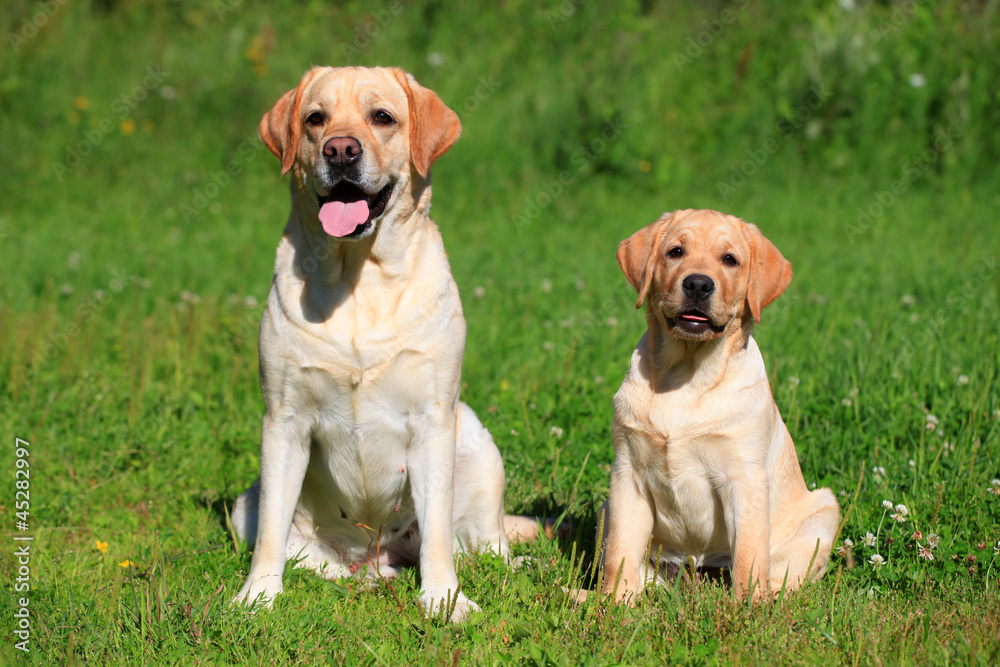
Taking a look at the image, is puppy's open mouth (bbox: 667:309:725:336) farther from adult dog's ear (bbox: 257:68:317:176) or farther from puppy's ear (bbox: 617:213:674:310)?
adult dog's ear (bbox: 257:68:317:176)

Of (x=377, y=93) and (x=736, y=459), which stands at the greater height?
(x=377, y=93)

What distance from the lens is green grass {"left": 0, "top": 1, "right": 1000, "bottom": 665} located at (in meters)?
3.15

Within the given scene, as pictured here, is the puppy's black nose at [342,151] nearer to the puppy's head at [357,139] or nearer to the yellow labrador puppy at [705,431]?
the puppy's head at [357,139]

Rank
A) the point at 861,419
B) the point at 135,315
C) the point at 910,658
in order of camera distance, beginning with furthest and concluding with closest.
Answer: the point at 135,315, the point at 861,419, the point at 910,658

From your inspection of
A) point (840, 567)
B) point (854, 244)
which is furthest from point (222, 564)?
point (854, 244)

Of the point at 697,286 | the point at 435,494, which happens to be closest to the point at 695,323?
the point at 697,286

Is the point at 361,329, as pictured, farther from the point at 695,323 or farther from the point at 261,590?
the point at 695,323

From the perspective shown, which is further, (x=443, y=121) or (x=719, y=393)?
(x=443, y=121)

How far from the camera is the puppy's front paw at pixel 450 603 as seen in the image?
10.7 feet

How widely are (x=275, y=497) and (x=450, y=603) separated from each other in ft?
2.68

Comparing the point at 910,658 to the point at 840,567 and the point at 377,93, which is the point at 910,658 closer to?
the point at 840,567

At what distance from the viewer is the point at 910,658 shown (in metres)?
2.84

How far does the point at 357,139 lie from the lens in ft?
11.2

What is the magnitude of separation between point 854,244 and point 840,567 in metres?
5.79
